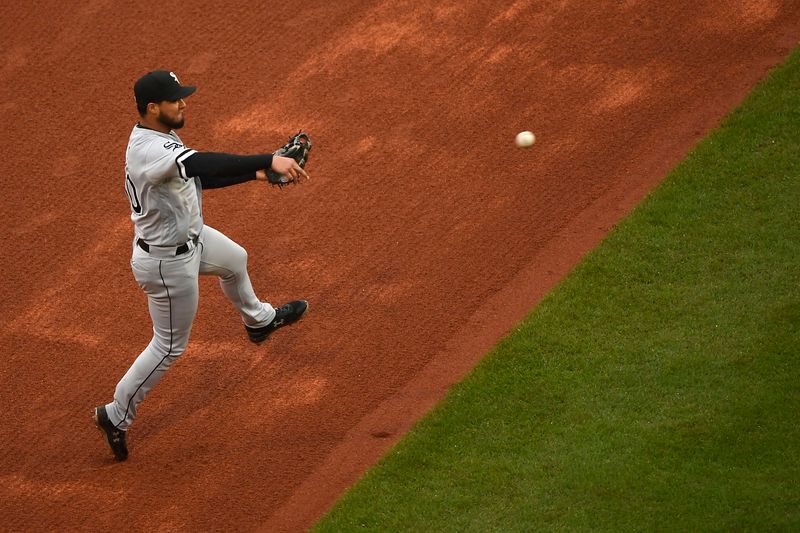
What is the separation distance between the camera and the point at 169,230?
5.20 m

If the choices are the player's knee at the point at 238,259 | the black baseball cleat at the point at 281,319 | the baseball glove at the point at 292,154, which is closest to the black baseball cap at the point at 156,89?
the baseball glove at the point at 292,154

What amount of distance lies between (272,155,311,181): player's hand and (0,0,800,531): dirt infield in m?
1.54

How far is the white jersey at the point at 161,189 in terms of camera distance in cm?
492

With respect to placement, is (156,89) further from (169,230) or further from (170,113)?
(169,230)

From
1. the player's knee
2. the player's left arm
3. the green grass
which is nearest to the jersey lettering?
the player's left arm

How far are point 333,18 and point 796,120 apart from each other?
3.64 m

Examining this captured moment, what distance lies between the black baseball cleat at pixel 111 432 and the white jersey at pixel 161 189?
98cm

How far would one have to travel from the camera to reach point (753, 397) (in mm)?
5395

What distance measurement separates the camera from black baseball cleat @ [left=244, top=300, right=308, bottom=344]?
605 cm

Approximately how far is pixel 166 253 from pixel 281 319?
100 cm

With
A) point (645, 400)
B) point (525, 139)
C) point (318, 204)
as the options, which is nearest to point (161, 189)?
point (318, 204)

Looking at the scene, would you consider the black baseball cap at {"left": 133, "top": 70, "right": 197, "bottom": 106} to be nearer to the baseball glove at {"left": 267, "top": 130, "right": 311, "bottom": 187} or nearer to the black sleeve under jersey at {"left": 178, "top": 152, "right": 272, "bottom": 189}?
the black sleeve under jersey at {"left": 178, "top": 152, "right": 272, "bottom": 189}

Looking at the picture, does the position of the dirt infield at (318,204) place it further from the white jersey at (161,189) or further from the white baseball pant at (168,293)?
the white jersey at (161,189)

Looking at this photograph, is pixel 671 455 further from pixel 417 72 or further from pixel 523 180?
pixel 417 72
